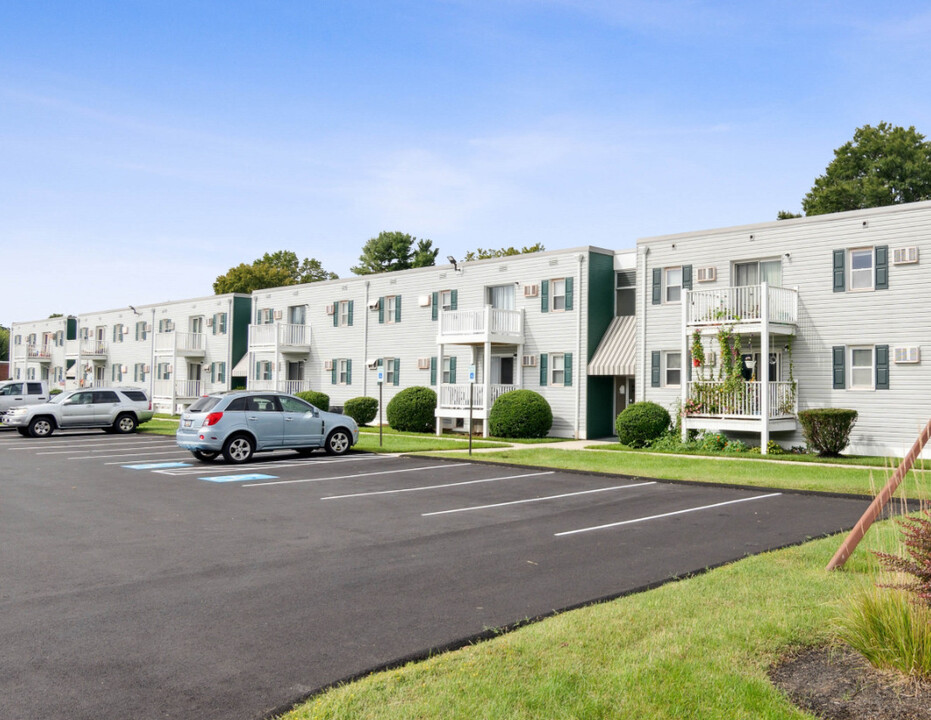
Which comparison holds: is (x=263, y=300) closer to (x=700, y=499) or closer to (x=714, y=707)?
(x=700, y=499)

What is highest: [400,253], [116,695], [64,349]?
[400,253]

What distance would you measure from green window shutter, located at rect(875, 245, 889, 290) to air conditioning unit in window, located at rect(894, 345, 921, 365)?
553 mm

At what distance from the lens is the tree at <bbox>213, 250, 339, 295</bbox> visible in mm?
66188

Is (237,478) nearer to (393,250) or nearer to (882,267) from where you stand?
(882,267)

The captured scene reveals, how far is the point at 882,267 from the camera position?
71.4 feet

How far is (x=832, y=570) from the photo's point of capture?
738 cm

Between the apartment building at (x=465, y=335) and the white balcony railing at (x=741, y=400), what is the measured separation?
3.94 meters

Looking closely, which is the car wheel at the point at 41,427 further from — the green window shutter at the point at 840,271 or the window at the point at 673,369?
the green window shutter at the point at 840,271

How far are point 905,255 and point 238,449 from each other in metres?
17.6

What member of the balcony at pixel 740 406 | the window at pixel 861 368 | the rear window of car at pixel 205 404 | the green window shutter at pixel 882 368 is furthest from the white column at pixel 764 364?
the rear window of car at pixel 205 404

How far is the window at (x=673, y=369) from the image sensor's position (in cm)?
2591

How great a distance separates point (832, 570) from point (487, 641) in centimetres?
363

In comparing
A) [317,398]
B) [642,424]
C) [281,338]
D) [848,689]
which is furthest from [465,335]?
[848,689]

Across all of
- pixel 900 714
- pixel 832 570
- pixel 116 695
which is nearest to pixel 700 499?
pixel 832 570
